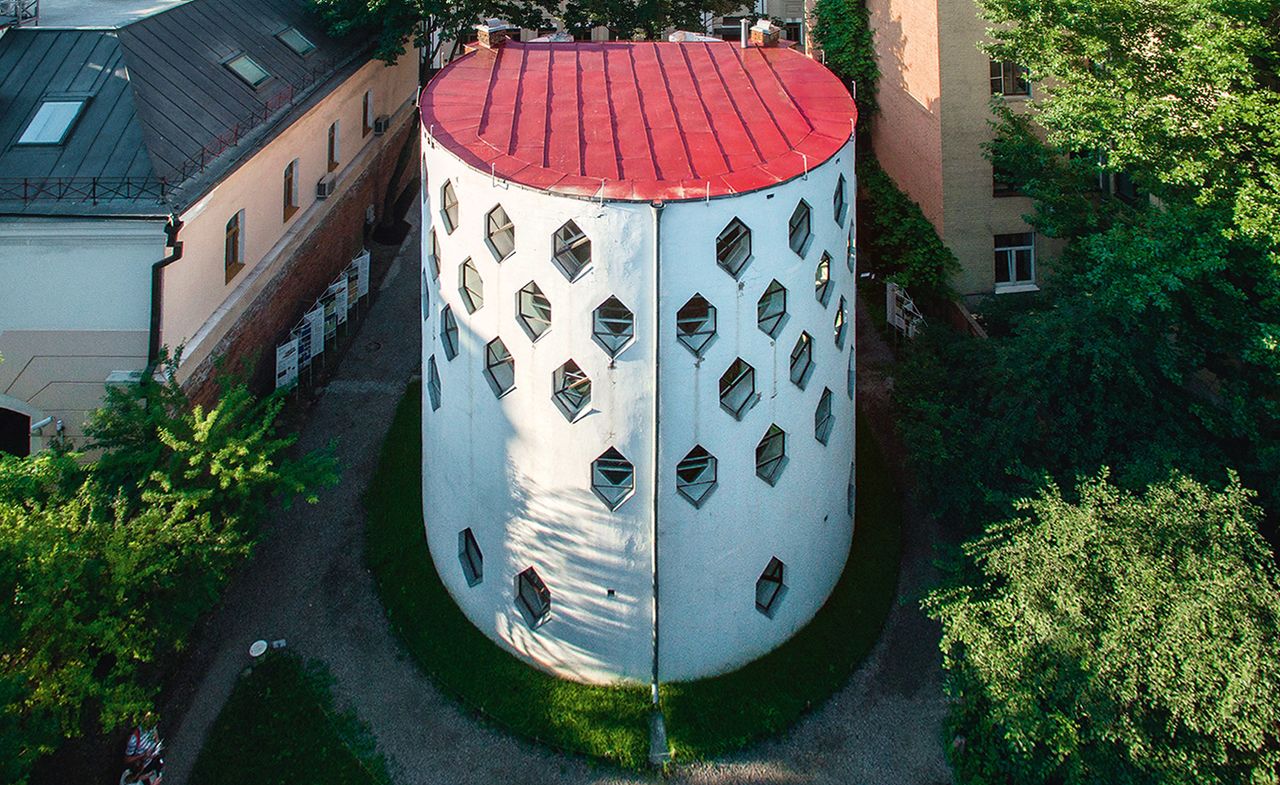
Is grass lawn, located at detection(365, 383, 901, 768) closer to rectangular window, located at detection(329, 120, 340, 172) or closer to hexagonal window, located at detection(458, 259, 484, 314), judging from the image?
hexagonal window, located at detection(458, 259, 484, 314)

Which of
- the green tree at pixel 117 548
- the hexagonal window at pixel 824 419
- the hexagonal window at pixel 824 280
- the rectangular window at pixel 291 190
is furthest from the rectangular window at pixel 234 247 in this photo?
the hexagonal window at pixel 824 419

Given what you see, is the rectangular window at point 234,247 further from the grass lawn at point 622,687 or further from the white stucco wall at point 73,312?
the grass lawn at point 622,687

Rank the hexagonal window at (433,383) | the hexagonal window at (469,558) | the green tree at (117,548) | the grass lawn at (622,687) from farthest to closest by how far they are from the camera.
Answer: the hexagonal window at (469,558) → the hexagonal window at (433,383) → the grass lawn at (622,687) → the green tree at (117,548)

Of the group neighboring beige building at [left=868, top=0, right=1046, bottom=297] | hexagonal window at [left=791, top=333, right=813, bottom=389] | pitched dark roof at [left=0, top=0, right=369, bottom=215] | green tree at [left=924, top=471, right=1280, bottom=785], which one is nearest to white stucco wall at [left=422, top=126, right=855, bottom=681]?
hexagonal window at [left=791, top=333, right=813, bottom=389]

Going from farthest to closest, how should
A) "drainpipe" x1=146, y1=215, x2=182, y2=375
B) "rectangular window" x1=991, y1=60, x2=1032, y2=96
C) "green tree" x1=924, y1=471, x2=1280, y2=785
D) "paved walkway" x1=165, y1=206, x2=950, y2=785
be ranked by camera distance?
"rectangular window" x1=991, y1=60, x2=1032, y2=96 < "drainpipe" x1=146, y1=215, x2=182, y2=375 < "paved walkway" x1=165, y1=206, x2=950, y2=785 < "green tree" x1=924, y1=471, x2=1280, y2=785

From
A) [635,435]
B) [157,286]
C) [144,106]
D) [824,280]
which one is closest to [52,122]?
[144,106]

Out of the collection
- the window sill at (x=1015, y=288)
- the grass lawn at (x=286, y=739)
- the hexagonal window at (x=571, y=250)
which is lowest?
the grass lawn at (x=286, y=739)

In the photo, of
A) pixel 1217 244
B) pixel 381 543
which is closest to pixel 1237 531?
pixel 1217 244

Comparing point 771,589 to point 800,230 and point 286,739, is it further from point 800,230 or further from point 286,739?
point 286,739
